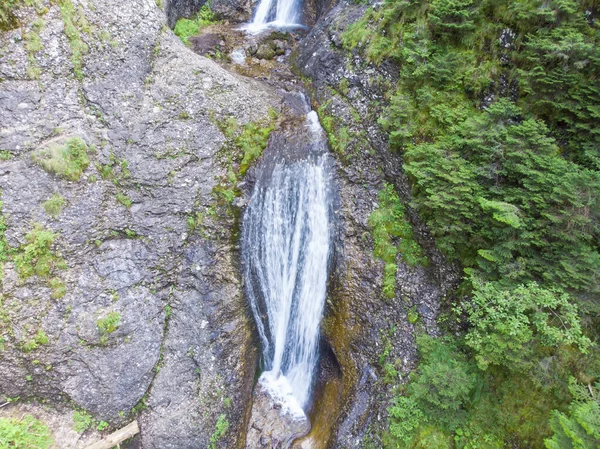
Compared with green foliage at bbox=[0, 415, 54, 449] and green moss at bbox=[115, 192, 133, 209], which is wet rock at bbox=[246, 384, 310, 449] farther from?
green moss at bbox=[115, 192, 133, 209]

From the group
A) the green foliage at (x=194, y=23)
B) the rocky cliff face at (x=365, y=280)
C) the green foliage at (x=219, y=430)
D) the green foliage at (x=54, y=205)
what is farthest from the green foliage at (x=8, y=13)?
the green foliage at (x=219, y=430)

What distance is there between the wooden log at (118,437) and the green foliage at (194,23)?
11.2 meters

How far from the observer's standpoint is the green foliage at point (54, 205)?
6359mm

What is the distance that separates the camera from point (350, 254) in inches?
305

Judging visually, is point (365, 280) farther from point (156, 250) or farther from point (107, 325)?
point (107, 325)

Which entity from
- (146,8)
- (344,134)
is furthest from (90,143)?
(344,134)

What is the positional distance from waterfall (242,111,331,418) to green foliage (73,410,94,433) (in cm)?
384

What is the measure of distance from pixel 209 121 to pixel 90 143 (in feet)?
8.82

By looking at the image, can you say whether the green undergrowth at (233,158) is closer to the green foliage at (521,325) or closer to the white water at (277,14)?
the green foliage at (521,325)

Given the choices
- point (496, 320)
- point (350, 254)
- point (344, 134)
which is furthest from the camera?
point (344, 134)

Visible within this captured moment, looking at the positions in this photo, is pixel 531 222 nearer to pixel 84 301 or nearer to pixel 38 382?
pixel 84 301

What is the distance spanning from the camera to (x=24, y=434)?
575 cm

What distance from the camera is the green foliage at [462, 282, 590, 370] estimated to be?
4.87 metres

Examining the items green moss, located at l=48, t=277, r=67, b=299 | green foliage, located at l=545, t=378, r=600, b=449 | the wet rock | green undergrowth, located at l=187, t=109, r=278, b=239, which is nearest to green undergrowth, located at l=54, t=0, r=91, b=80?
green undergrowth, located at l=187, t=109, r=278, b=239
